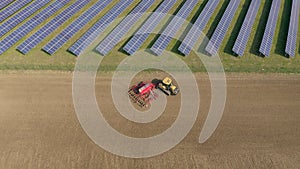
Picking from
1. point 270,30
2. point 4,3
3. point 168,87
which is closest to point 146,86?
point 168,87

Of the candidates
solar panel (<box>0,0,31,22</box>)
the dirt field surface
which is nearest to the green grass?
the dirt field surface

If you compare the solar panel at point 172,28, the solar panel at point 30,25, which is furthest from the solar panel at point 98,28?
the solar panel at point 172,28

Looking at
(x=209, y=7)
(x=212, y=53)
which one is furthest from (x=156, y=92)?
(x=209, y=7)

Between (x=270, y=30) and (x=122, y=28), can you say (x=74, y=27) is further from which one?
(x=270, y=30)

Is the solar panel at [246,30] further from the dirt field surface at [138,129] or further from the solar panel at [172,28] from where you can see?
the solar panel at [172,28]

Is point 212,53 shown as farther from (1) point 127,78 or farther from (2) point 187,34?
(1) point 127,78

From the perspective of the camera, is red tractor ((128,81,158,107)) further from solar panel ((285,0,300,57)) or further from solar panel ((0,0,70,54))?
solar panel ((285,0,300,57))
